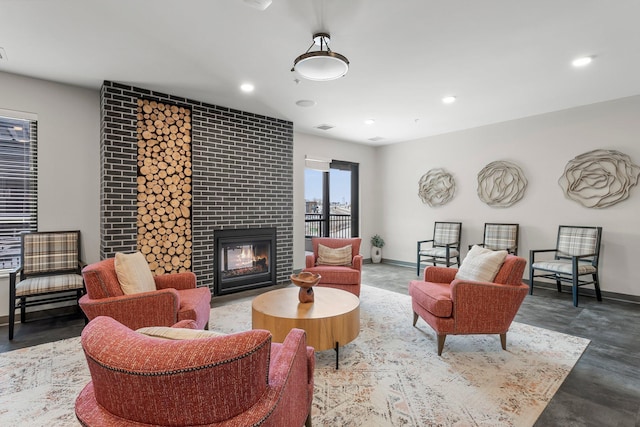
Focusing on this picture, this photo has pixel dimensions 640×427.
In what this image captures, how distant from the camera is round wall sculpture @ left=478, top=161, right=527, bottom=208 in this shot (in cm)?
503

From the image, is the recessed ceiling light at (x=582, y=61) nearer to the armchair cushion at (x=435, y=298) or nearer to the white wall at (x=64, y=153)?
the armchair cushion at (x=435, y=298)

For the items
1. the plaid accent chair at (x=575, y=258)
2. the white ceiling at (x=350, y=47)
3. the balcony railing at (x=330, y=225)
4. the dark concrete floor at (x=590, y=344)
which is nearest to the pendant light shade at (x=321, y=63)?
the white ceiling at (x=350, y=47)

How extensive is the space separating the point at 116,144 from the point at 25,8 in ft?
4.97

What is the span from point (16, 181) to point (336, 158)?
4814mm

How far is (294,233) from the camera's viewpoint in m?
5.57

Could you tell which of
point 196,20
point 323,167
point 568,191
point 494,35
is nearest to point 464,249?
point 568,191

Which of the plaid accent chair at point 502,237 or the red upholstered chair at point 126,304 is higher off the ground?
the plaid accent chair at point 502,237

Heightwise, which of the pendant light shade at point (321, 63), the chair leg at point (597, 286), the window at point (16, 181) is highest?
the pendant light shade at point (321, 63)

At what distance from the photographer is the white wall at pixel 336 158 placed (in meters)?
5.64

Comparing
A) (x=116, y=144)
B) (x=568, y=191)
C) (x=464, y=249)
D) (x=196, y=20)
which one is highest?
(x=196, y=20)

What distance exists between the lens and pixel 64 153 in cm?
361

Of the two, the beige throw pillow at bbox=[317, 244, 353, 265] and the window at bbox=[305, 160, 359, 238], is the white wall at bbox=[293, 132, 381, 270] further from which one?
the beige throw pillow at bbox=[317, 244, 353, 265]

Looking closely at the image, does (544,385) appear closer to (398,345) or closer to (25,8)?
(398,345)

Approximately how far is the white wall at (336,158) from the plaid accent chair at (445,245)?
1.59 m
